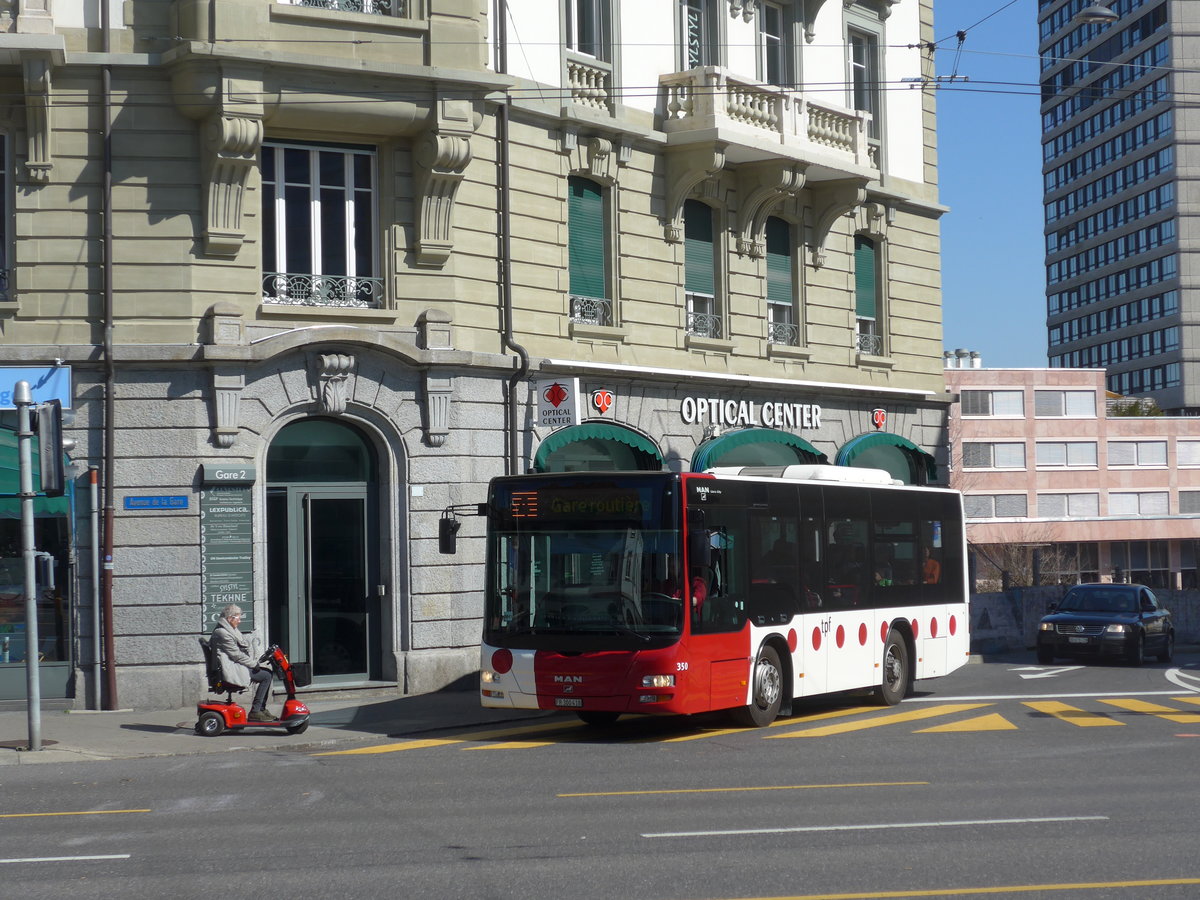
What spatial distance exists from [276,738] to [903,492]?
8.82 metres

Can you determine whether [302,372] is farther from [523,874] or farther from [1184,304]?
[1184,304]

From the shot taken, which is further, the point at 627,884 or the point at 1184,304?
the point at 1184,304

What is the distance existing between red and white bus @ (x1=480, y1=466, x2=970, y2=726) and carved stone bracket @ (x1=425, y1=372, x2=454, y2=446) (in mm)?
4365

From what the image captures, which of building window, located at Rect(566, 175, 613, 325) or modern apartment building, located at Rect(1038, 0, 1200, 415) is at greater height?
modern apartment building, located at Rect(1038, 0, 1200, 415)

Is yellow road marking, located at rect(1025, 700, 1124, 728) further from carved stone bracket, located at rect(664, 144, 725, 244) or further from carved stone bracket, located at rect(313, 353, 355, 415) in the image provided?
carved stone bracket, located at rect(313, 353, 355, 415)

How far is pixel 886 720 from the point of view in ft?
60.6

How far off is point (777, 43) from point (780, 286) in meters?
4.22

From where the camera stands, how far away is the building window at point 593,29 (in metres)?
24.3

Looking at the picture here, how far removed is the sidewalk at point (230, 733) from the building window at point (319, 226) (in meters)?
5.36

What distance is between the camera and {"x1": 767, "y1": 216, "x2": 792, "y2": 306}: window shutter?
A: 2755cm

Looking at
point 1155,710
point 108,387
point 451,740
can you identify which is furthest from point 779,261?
point 451,740

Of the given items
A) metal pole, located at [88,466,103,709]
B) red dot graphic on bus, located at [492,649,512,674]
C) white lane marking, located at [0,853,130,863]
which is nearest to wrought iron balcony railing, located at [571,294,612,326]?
metal pole, located at [88,466,103,709]

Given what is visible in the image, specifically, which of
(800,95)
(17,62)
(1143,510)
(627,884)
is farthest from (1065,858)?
(1143,510)

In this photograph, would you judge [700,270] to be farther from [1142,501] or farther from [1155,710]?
[1142,501]
